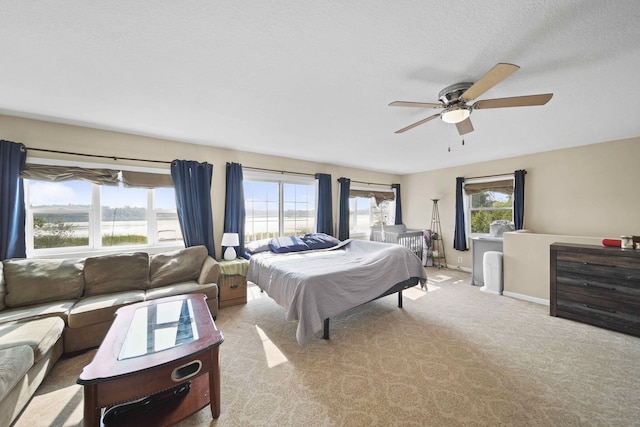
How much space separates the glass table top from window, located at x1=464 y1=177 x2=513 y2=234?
223 inches

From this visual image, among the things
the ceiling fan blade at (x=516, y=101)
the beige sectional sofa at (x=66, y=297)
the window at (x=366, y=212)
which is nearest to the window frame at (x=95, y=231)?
the beige sectional sofa at (x=66, y=297)

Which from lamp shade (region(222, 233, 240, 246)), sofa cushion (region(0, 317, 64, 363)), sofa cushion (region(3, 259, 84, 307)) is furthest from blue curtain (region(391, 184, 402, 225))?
sofa cushion (region(0, 317, 64, 363))

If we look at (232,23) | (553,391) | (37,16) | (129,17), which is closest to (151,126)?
(37,16)

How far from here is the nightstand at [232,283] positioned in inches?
126

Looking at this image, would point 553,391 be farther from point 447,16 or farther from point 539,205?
point 539,205

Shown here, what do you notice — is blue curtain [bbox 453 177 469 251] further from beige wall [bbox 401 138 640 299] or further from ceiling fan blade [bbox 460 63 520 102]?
ceiling fan blade [bbox 460 63 520 102]

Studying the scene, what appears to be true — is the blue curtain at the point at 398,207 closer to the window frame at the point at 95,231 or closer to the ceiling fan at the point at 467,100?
the ceiling fan at the point at 467,100

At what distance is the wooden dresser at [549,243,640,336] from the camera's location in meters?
2.49

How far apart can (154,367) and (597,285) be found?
439 centimetres

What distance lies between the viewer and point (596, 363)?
2039 mm

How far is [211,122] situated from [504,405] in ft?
12.3

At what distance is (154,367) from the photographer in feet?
4.19

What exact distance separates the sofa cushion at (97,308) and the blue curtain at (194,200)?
1.08 metres

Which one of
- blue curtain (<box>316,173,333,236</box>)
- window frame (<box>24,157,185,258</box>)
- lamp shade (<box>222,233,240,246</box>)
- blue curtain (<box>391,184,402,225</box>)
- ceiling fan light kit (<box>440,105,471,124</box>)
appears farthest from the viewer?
blue curtain (<box>391,184,402,225</box>)
